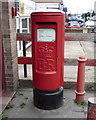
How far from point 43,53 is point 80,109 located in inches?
54.1

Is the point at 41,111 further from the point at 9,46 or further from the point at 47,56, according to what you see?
the point at 9,46

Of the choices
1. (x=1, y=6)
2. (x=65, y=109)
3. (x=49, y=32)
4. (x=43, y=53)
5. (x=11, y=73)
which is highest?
(x=1, y=6)

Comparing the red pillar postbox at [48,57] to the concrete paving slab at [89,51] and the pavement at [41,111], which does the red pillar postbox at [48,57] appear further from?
the concrete paving slab at [89,51]

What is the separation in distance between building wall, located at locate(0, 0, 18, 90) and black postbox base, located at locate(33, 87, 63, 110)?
875 millimetres

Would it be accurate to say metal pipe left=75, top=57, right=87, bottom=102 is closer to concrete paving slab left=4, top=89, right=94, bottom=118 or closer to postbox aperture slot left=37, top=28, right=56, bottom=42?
concrete paving slab left=4, top=89, right=94, bottom=118

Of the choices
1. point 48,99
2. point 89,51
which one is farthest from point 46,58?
point 89,51

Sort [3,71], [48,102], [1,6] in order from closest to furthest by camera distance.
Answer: [48,102] < [1,6] < [3,71]

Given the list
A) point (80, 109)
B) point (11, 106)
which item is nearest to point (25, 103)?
point (11, 106)

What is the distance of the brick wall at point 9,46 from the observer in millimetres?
3784

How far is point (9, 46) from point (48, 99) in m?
1.48

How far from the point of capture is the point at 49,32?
324cm

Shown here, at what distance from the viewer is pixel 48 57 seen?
131 inches

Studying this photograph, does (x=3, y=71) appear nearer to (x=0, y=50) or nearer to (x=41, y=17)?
(x=0, y=50)

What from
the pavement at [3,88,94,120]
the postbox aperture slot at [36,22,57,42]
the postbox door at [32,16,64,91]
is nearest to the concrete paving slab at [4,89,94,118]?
the pavement at [3,88,94,120]
